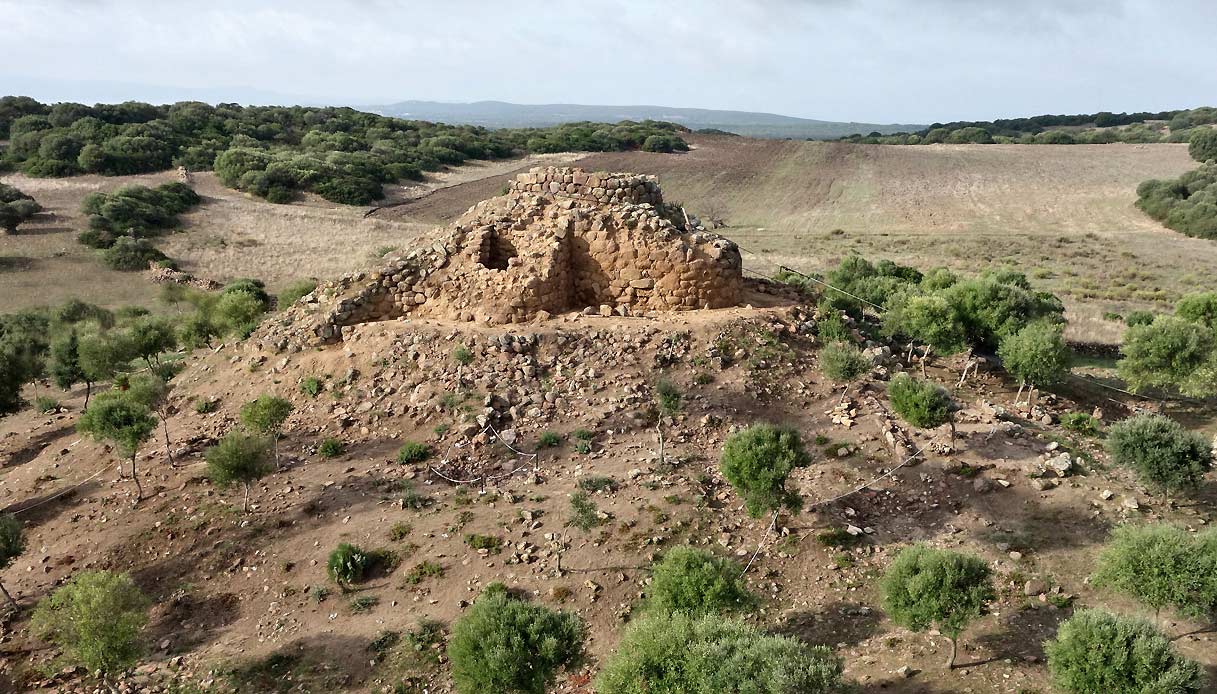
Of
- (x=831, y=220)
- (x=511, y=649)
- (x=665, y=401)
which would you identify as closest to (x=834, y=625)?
(x=511, y=649)

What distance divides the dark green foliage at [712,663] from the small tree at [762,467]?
370cm

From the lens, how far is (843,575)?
1225cm

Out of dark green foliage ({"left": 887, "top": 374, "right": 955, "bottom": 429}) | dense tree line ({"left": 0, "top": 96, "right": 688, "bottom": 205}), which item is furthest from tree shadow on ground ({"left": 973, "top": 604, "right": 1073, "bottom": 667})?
dense tree line ({"left": 0, "top": 96, "right": 688, "bottom": 205})

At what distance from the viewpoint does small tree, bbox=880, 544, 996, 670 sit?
32.2 feet

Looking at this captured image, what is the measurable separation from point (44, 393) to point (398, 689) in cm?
2159

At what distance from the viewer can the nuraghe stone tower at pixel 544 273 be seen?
60.2 feet

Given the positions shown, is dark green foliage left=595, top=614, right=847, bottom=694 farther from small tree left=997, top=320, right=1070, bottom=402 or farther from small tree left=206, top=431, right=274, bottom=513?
small tree left=997, top=320, right=1070, bottom=402

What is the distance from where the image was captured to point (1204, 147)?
2968 inches

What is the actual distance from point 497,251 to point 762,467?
1044cm

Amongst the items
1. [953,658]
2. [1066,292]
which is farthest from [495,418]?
[1066,292]

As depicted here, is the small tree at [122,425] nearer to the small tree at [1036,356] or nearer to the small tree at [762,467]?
the small tree at [762,467]

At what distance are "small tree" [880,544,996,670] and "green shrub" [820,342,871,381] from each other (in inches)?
273

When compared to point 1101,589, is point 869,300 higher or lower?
higher

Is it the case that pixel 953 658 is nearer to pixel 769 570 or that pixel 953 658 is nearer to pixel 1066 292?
pixel 769 570
